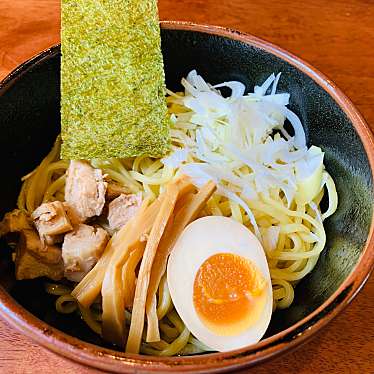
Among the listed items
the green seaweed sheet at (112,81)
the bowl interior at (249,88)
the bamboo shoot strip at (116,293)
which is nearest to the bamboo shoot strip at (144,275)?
the bamboo shoot strip at (116,293)

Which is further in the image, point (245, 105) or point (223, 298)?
point (245, 105)

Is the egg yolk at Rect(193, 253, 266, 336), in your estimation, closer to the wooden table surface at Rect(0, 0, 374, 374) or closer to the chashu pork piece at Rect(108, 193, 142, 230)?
the chashu pork piece at Rect(108, 193, 142, 230)

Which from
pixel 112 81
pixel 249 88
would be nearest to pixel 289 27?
pixel 249 88

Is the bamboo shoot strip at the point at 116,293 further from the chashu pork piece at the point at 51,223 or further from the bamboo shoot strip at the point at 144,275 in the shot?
the chashu pork piece at the point at 51,223

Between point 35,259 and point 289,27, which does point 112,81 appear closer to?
point 35,259

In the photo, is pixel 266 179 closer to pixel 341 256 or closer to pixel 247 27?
pixel 341 256

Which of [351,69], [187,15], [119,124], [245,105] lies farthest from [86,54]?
[351,69]
